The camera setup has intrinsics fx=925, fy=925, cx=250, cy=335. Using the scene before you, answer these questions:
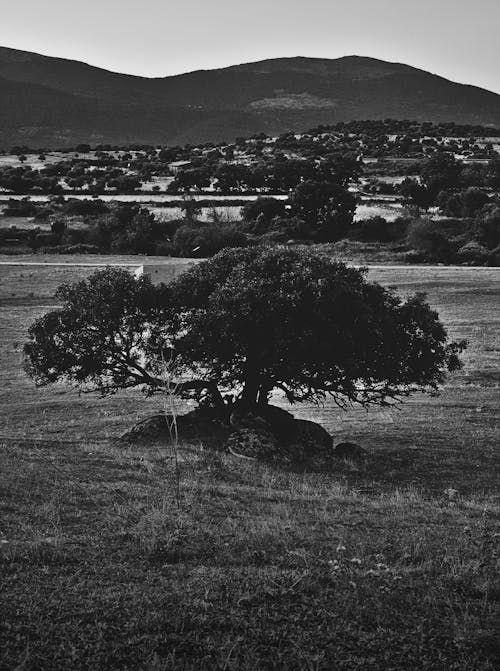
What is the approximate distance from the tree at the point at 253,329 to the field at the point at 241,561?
2.62m

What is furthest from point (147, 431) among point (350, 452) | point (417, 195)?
point (417, 195)

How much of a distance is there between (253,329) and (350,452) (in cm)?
367

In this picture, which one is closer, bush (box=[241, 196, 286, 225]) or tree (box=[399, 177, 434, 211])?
bush (box=[241, 196, 286, 225])

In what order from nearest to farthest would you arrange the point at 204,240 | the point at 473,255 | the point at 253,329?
the point at 253,329
the point at 204,240
the point at 473,255

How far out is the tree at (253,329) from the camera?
21.8 m

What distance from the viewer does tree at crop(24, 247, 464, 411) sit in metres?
21.8

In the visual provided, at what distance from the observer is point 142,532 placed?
1113 centimetres

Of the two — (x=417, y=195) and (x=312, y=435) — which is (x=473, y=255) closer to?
(x=417, y=195)

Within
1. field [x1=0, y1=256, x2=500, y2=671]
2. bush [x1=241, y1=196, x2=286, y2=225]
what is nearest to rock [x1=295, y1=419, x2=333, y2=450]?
field [x1=0, y1=256, x2=500, y2=671]

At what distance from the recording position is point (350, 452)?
21375 millimetres

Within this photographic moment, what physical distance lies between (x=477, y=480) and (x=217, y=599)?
11533mm

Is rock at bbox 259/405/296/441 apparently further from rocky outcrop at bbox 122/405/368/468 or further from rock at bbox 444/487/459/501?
rock at bbox 444/487/459/501

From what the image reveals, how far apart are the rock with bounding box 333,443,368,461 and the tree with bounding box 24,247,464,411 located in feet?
5.69

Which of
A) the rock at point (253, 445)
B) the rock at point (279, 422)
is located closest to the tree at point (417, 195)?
the rock at point (279, 422)
